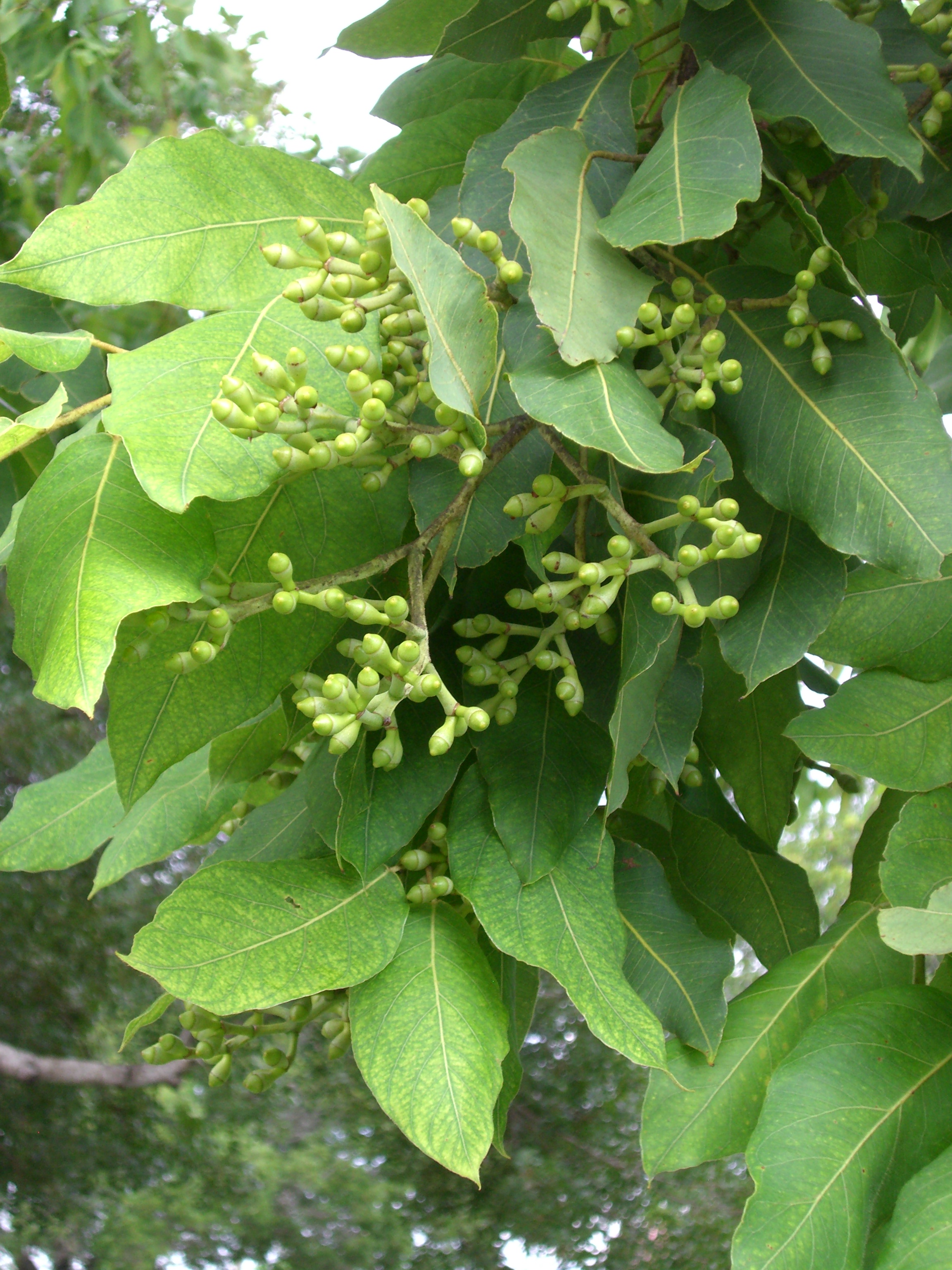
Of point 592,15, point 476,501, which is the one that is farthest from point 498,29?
point 476,501

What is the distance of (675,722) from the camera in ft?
1.80

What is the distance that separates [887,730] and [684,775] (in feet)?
0.43

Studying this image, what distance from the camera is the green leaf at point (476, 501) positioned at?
494 mm

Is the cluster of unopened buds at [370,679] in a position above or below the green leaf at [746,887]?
above

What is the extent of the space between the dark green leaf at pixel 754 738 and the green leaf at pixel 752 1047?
9cm

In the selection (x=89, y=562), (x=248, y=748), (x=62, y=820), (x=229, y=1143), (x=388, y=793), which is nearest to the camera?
(x=89, y=562)

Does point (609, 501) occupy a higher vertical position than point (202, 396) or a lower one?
lower

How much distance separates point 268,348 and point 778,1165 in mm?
416

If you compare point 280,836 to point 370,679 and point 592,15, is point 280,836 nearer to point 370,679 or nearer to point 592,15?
point 370,679

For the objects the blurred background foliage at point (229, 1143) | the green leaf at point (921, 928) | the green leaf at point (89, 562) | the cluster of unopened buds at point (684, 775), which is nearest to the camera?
the green leaf at point (89, 562)

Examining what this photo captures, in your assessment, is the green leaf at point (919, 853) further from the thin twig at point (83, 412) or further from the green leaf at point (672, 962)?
the thin twig at point (83, 412)

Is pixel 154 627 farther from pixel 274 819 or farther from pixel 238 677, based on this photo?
pixel 274 819

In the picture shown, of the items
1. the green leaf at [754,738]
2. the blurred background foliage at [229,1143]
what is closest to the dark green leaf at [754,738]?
the green leaf at [754,738]

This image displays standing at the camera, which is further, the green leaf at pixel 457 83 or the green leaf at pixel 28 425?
the green leaf at pixel 457 83
